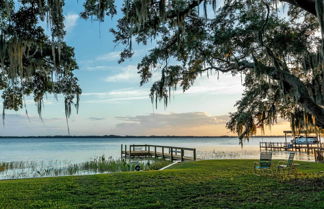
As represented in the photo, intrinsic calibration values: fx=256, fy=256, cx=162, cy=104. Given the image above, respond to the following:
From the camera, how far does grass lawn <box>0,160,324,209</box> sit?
5159 millimetres

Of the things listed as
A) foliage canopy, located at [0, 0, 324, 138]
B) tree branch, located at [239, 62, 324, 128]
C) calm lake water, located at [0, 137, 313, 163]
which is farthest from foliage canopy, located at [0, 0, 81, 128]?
calm lake water, located at [0, 137, 313, 163]

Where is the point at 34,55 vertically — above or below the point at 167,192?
above

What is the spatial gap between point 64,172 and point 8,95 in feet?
31.4

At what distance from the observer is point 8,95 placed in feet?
22.3

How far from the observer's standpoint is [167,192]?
622cm

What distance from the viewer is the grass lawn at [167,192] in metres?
5.16

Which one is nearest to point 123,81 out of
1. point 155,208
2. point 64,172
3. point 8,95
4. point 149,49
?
point 64,172

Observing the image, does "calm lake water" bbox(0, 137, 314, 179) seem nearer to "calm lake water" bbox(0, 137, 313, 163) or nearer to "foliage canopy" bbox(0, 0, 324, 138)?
"calm lake water" bbox(0, 137, 313, 163)

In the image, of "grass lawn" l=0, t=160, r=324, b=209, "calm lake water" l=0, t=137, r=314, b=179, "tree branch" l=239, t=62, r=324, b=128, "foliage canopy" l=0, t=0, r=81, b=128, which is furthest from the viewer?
"calm lake water" l=0, t=137, r=314, b=179

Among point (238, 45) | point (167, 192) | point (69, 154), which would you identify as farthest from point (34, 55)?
point (69, 154)

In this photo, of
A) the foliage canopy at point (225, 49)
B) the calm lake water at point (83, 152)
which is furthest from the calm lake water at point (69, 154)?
the foliage canopy at point (225, 49)

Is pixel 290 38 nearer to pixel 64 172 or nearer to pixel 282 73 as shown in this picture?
pixel 282 73

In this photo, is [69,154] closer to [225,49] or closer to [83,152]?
[83,152]

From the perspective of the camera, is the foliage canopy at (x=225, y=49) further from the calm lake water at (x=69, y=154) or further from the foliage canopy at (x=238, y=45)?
the calm lake water at (x=69, y=154)
